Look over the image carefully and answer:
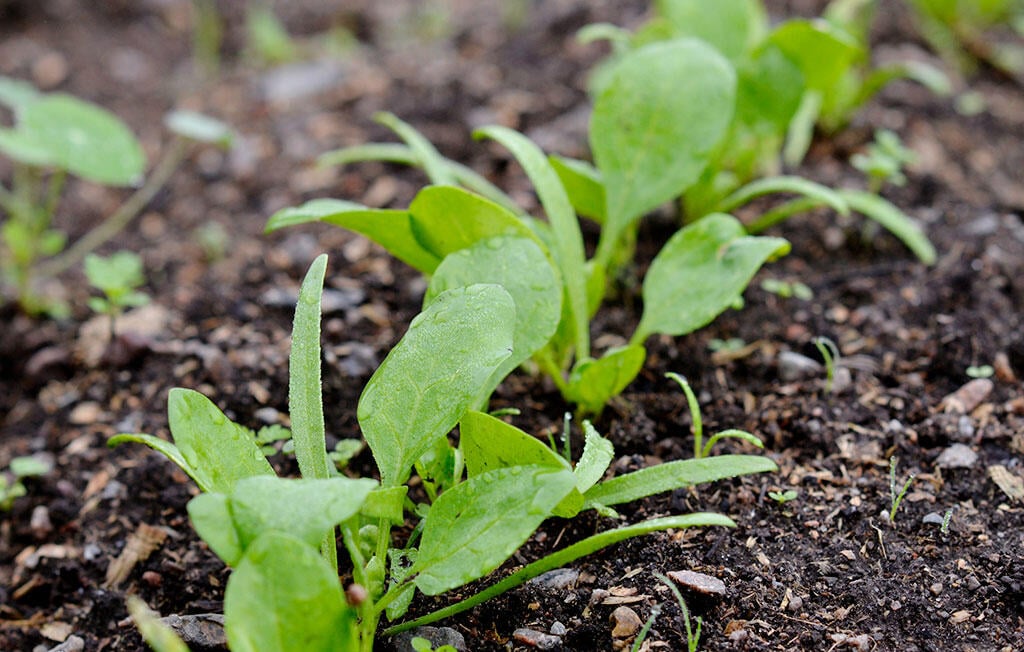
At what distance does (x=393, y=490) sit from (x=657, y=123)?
938 millimetres

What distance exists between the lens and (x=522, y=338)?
140 centimetres

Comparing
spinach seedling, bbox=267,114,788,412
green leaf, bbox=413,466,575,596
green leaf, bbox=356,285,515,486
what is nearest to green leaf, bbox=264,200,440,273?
spinach seedling, bbox=267,114,788,412

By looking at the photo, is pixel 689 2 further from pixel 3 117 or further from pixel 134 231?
pixel 3 117

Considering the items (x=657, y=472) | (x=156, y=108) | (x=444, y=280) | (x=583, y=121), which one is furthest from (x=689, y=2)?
(x=156, y=108)

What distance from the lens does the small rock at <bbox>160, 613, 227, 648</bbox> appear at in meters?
1.27

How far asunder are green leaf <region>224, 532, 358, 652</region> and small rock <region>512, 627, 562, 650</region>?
293 mm

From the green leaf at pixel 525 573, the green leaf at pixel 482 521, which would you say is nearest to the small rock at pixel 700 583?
the green leaf at pixel 525 573

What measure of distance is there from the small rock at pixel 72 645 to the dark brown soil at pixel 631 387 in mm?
17

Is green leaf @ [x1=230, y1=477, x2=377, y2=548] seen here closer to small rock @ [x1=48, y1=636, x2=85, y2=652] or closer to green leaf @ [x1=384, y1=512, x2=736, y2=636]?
green leaf @ [x1=384, y1=512, x2=736, y2=636]

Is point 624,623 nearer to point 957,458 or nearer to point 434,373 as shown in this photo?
point 434,373

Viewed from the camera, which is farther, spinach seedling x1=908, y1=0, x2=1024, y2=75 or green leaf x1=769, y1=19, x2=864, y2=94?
spinach seedling x1=908, y1=0, x2=1024, y2=75

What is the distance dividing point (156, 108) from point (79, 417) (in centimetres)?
158

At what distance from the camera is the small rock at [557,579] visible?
1326 millimetres

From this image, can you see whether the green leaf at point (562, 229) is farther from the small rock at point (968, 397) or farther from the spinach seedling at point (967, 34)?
the spinach seedling at point (967, 34)
